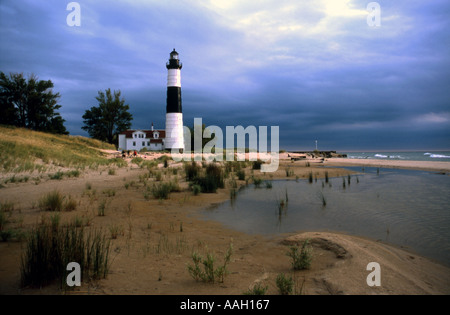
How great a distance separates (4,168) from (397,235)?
17359 millimetres

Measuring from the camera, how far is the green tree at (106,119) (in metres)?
57.5

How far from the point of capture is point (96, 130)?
57.7 metres

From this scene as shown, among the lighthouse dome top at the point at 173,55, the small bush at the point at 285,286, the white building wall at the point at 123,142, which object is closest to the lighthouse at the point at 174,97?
the lighthouse dome top at the point at 173,55

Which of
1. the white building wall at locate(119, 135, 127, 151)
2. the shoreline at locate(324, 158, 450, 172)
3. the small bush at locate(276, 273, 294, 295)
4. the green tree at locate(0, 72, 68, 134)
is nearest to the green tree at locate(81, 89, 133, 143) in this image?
the white building wall at locate(119, 135, 127, 151)

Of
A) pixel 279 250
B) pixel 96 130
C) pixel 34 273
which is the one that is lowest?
pixel 279 250

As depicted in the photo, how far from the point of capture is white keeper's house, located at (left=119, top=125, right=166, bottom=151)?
55594mm

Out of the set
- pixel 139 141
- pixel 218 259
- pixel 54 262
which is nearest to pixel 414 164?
pixel 218 259

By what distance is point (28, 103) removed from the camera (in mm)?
36781

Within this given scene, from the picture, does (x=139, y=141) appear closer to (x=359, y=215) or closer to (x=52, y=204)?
(x=52, y=204)

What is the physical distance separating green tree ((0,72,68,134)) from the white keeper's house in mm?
16837

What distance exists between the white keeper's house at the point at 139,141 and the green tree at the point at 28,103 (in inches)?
663

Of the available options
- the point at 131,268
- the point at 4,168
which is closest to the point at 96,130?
the point at 4,168

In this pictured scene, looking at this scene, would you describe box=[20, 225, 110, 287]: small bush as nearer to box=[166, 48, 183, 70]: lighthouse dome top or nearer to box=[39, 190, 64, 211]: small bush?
box=[39, 190, 64, 211]: small bush
